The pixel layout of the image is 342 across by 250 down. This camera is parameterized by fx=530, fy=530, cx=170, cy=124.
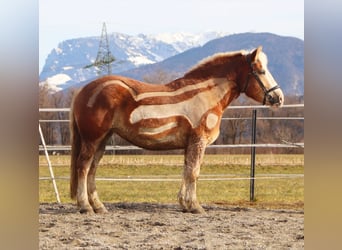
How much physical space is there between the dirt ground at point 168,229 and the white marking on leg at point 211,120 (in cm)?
84

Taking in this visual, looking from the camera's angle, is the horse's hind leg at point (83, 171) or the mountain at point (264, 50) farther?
the mountain at point (264, 50)

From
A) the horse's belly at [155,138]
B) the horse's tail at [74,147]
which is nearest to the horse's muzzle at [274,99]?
the horse's belly at [155,138]

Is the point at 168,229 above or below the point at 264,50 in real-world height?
below

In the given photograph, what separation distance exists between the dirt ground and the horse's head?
1124 millimetres

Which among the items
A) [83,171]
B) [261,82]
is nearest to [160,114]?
[83,171]

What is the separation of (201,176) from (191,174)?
265cm

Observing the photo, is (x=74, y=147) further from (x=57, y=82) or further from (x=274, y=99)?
(x=57, y=82)

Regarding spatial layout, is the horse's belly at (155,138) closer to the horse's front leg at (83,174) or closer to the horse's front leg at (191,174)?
the horse's front leg at (191,174)

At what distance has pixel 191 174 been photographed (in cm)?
495

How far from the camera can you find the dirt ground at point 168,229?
385cm

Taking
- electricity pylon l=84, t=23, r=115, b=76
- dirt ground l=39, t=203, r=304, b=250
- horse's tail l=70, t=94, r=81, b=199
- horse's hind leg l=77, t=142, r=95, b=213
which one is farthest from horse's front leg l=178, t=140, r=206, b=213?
electricity pylon l=84, t=23, r=115, b=76

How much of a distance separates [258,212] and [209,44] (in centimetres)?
331

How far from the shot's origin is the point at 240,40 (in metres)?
7.78
